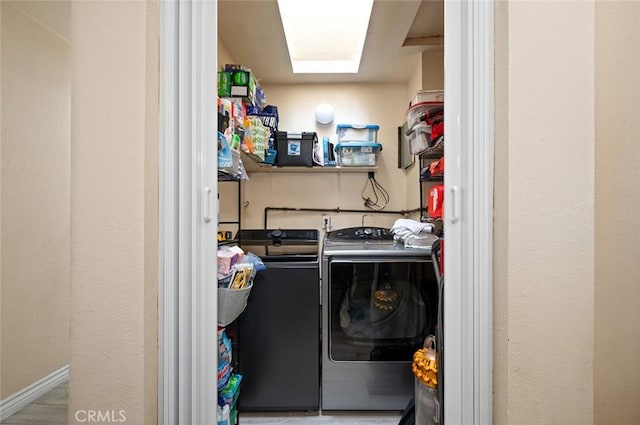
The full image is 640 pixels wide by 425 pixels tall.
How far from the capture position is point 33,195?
7.17 ft

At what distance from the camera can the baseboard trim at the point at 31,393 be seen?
1976 millimetres

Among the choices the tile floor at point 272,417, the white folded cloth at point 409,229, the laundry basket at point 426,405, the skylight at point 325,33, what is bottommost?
the tile floor at point 272,417

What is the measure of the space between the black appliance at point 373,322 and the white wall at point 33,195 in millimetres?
1768

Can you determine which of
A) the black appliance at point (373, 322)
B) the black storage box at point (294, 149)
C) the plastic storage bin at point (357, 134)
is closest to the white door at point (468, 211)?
the black appliance at point (373, 322)

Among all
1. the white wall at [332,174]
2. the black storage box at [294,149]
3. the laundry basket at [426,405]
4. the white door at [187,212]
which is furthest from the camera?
the white wall at [332,174]

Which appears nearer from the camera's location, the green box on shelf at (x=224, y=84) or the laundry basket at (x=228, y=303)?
the laundry basket at (x=228, y=303)

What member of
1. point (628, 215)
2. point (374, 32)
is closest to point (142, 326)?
point (628, 215)

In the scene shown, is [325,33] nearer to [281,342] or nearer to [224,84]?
[224,84]

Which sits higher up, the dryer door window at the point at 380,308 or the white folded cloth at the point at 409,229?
the white folded cloth at the point at 409,229

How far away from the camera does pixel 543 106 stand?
39.6 inches

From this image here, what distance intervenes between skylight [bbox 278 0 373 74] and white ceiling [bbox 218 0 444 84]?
0.06 m

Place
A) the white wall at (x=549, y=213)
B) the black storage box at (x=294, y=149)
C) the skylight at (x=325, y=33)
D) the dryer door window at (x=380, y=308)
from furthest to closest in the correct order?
the black storage box at (x=294, y=149) < the skylight at (x=325, y=33) < the dryer door window at (x=380, y=308) < the white wall at (x=549, y=213)

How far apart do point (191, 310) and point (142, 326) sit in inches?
6.2

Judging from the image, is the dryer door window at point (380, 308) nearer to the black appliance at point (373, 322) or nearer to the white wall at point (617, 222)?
the black appliance at point (373, 322)
